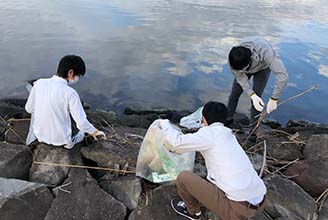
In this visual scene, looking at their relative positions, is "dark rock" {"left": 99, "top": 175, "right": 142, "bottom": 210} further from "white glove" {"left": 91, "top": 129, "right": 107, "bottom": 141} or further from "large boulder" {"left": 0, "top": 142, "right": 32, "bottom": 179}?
"large boulder" {"left": 0, "top": 142, "right": 32, "bottom": 179}

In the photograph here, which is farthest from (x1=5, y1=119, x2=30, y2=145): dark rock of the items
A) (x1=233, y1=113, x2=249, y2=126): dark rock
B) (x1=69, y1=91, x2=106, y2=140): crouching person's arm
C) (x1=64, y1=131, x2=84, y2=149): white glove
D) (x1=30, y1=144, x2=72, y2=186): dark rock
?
(x1=233, y1=113, x2=249, y2=126): dark rock

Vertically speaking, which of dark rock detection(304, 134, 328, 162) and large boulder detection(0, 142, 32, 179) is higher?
dark rock detection(304, 134, 328, 162)

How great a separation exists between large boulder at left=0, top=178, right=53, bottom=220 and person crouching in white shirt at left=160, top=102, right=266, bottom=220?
1.24 m

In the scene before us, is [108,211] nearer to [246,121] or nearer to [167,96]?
[246,121]

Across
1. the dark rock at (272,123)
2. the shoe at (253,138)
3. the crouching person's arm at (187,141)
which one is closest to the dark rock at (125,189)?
the crouching person's arm at (187,141)

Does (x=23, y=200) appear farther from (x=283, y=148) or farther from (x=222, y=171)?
(x=283, y=148)

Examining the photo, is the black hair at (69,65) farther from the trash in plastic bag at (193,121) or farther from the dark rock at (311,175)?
the dark rock at (311,175)

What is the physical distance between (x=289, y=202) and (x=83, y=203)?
180 cm

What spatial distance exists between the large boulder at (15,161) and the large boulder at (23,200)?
22 centimetres

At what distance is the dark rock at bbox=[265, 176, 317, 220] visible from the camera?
9.57 ft

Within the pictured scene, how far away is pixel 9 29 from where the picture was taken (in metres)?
9.49

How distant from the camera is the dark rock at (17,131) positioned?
3.80 m

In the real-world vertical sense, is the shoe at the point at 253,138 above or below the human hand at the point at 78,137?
below

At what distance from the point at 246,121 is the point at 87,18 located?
6.87m
